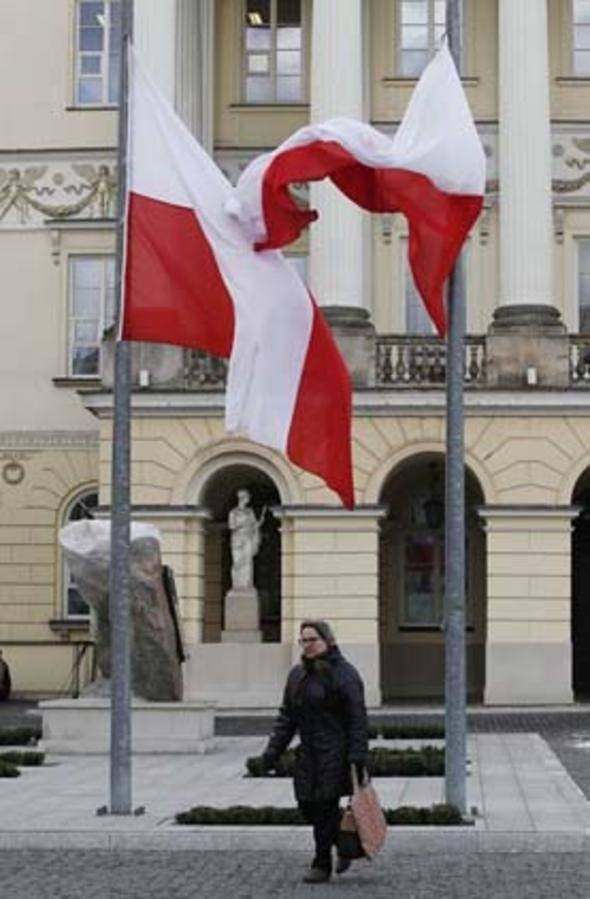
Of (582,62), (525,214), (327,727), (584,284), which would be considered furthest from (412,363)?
(327,727)

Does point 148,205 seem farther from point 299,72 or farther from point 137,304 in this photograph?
point 299,72

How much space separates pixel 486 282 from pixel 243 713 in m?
11.6

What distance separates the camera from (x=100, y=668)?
86.5 feet

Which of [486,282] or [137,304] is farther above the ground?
[486,282]

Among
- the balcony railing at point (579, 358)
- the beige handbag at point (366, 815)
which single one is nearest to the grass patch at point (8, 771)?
the beige handbag at point (366, 815)

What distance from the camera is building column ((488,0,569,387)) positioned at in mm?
36094

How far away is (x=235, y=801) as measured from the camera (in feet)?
61.8

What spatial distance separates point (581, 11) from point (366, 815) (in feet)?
101

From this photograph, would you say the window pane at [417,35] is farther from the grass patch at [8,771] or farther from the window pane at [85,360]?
the grass patch at [8,771]

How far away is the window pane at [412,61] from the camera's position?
41469 mm

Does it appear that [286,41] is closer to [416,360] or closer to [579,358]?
[416,360]

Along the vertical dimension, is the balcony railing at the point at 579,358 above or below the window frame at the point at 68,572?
above

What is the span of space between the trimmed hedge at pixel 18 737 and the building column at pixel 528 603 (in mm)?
11106

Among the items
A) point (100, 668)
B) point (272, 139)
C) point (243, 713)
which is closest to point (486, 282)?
point (272, 139)
